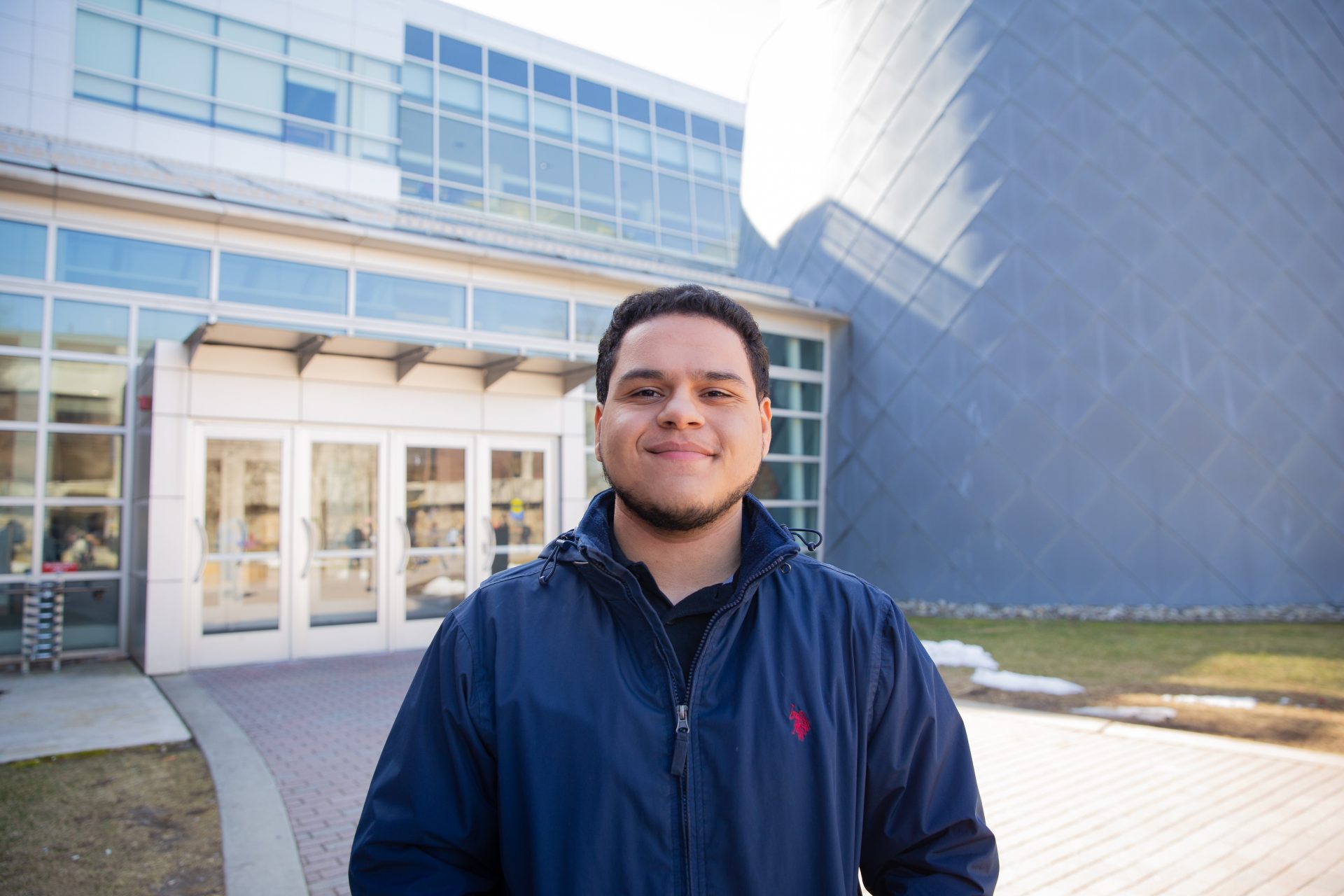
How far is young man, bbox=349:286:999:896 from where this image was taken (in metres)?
1.67

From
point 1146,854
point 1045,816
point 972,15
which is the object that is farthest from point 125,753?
point 972,15

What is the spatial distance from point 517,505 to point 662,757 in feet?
34.4

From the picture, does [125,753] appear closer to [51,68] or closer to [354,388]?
[354,388]

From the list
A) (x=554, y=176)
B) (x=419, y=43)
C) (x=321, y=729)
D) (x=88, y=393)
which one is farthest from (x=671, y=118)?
(x=321, y=729)

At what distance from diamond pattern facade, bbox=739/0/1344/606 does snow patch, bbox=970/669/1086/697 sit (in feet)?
21.3

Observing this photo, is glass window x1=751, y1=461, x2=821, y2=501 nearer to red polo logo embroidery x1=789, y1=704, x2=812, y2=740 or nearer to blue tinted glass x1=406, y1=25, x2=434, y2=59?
red polo logo embroidery x1=789, y1=704, x2=812, y2=740

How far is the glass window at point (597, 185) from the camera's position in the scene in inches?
991

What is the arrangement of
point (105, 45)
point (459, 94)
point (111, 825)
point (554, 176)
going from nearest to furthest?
point (111, 825), point (105, 45), point (459, 94), point (554, 176)

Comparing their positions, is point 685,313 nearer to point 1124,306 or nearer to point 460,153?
point 1124,306

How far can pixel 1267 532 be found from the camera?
14219mm

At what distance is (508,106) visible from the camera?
24672mm

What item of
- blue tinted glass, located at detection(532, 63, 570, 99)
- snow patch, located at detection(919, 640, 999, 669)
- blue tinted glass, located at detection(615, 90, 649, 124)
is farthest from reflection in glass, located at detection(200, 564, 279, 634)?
blue tinted glass, located at detection(615, 90, 649, 124)

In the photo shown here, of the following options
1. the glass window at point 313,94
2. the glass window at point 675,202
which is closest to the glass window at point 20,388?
the glass window at point 313,94

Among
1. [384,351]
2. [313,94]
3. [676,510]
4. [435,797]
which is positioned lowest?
[435,797]
